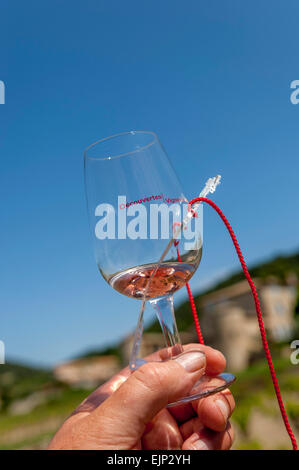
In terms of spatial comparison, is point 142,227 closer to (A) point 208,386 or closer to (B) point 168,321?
(B) point 168,321

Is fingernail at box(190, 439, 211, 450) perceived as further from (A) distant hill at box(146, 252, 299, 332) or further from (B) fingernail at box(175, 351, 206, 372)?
(A) distant hill at box(146, 252, 299, 332)

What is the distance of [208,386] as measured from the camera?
1.05 meters

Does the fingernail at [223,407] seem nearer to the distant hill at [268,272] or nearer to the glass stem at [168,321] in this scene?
the glass stem at [168,321]

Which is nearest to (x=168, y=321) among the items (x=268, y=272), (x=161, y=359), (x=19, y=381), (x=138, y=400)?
(x=161, y=359)

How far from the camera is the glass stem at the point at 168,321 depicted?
42.1 inches

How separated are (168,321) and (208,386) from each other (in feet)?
0.62

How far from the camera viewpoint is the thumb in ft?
2.98

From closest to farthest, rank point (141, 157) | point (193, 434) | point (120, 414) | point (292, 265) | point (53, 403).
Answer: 1. point (120, 414)
2. point (141, 157)
3. point (193, 434)
4. point (53, 403)
5. point (292, 265)

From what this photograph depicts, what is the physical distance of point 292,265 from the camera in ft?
127

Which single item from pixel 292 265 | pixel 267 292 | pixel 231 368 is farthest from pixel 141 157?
A: pixel 292 265

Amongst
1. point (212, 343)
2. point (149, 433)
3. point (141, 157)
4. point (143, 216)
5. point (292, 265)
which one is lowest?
point (292, 265)

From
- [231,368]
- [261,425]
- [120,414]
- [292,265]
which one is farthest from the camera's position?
[292,265]
